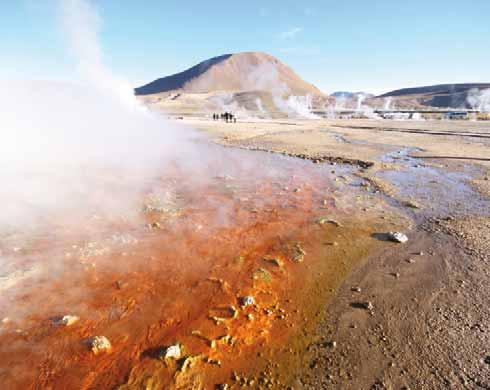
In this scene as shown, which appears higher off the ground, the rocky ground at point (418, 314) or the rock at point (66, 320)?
the rock at point (66, 320)

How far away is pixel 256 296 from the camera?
4.80m

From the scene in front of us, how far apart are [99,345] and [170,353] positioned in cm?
92

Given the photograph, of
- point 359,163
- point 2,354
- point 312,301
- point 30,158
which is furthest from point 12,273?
point 359,163

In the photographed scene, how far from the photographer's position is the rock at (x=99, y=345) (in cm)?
368

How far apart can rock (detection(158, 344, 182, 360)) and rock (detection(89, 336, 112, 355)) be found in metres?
0.70

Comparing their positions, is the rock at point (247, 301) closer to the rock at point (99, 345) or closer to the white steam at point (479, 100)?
the rock at point (99, 345)

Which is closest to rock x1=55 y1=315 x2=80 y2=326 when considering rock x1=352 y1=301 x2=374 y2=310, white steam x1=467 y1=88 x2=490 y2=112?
rock x1=352 y1=301 x2=374 y2=310

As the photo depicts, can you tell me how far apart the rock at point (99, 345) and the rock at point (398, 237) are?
19.3 ft

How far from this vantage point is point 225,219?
7805mm

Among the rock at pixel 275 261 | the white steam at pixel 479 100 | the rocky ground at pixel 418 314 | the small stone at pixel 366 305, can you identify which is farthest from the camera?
the white steam at pixel 479 100

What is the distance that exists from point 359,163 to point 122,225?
11896 mm

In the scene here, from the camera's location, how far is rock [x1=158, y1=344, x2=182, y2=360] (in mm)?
3576

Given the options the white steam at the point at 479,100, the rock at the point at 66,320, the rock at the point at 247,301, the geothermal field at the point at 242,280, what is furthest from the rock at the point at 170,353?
the white steam at the point at 479,100

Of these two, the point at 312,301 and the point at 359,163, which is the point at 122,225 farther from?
the point at 359,163
